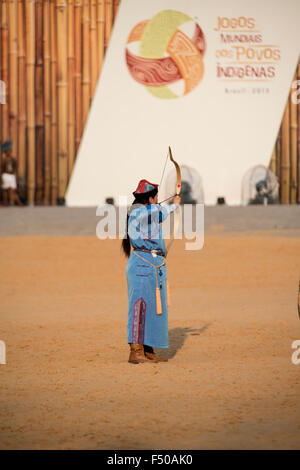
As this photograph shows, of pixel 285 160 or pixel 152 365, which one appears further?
pixel 285 160

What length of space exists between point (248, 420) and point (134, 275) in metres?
1.74

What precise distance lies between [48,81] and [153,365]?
11524 millimetres

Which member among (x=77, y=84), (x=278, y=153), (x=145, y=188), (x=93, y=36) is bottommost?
(x=145, y=188)

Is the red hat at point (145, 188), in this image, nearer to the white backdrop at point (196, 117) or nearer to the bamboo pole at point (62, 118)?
the white backdrop at point (196, 117)

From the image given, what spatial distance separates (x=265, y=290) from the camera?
9.66 m

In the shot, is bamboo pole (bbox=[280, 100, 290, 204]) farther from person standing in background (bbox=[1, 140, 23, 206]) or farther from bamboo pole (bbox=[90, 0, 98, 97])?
person standing in background (bbox=[1, 140, 23, 206])

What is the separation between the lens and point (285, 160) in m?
16.9

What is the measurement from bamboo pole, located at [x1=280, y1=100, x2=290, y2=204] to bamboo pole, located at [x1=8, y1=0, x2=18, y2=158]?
5.19m

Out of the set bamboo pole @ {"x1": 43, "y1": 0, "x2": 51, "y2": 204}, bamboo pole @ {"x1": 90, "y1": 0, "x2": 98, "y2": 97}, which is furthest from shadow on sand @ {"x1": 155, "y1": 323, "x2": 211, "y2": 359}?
bamboo pole @ {"x1": 90, "y1": 0, "x2": 98, "y2": 97}

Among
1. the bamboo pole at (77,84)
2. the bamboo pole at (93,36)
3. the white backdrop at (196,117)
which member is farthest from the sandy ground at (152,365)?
the bamboo pole at (93,36)

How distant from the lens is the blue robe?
5988 mm

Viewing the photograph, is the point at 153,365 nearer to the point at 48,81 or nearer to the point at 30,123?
the point at 30,123

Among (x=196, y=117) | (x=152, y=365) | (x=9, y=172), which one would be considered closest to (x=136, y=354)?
(x=152, y=365)

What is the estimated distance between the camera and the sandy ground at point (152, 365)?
4438mm
